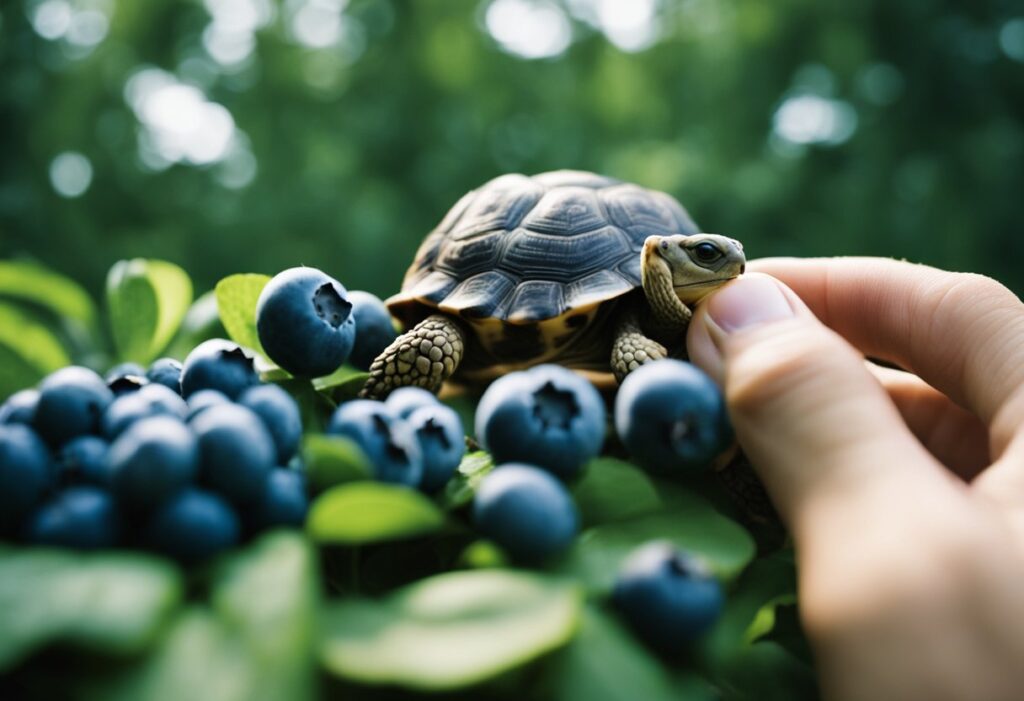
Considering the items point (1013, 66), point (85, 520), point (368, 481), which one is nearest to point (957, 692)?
point (368, 481)

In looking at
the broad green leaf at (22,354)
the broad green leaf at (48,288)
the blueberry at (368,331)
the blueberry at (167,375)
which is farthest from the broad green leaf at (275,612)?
the broad green leaf at (48,288)

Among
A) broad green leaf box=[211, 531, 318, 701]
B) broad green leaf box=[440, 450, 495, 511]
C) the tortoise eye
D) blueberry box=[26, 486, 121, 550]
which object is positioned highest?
the tortoise eye

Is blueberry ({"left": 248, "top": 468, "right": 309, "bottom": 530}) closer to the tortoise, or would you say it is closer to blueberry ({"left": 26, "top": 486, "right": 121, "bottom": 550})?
blueberry ({"left": 26, "top": 486, "right": 121, "bottom": 550})

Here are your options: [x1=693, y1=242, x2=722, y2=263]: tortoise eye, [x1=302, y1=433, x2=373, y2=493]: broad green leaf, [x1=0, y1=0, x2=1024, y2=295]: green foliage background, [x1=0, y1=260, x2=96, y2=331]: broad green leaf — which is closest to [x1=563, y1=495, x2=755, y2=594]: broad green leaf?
[x1=302, y1=433, x2=373, y2=493]: broad green leaf

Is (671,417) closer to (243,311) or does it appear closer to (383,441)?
(383,441)

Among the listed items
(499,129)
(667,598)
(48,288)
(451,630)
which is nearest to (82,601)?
(451,630)

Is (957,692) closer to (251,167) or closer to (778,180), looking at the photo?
(778,180)
